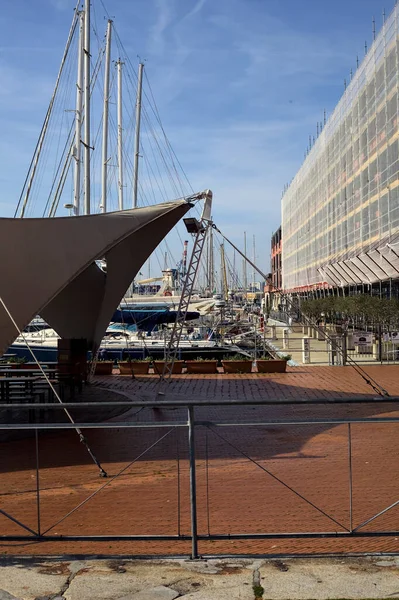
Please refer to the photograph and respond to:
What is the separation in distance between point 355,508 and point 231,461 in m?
2.97

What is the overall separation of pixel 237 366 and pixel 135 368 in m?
3.73

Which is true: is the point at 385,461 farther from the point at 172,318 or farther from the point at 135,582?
the point at 172,318

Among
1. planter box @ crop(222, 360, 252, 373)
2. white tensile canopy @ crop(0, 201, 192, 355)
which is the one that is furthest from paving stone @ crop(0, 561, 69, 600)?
planter box @ crop(222, 360, 252, 373)

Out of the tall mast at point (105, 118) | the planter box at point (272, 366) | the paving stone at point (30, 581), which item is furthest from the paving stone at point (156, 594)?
the tall mast at point (105, 118)

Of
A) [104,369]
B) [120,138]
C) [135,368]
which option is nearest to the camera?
[135,368]

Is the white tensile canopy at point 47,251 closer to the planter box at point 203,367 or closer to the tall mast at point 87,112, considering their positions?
the planter box at point 203,367

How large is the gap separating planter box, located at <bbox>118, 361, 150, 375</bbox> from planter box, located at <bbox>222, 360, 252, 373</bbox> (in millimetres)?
2883

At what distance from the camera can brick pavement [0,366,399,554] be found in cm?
683

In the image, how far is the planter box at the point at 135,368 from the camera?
22719 millimetres

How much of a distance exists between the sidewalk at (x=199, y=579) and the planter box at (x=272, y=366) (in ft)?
55.1

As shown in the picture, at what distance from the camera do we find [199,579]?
17.2ft

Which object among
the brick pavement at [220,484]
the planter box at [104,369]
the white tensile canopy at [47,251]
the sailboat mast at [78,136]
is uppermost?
the sailboat mast at [78,136]

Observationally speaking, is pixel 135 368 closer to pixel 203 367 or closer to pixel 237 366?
pixel 203 367

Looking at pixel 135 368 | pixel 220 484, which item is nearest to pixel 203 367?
pixel 135 368
